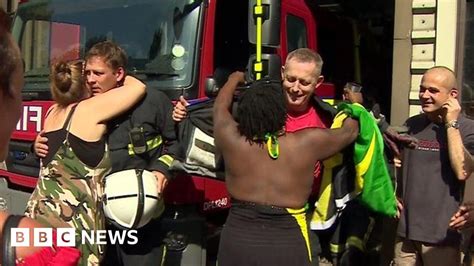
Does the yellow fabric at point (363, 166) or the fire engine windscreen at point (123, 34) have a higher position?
the fire engine windscreen at point (123, 34)

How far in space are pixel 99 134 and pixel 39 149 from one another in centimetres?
42

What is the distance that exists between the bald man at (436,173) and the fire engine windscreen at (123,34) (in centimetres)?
154

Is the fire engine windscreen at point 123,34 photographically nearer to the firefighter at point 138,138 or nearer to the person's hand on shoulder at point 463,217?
the firefighter at point 138,138

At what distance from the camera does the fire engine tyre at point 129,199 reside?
11.6 feet

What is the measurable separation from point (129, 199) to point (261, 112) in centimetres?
95

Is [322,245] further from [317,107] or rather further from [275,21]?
[275,21]

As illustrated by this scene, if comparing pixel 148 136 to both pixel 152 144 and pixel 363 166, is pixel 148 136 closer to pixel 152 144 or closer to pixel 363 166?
pixel 152 144

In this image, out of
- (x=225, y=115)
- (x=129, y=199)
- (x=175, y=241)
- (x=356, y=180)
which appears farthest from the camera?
(x=175, y=241)

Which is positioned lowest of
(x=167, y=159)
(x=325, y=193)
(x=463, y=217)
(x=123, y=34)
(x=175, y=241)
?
(x=175, y=241)

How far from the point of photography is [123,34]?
4613 mm

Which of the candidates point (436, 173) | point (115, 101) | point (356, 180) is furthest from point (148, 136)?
point (436, 173)

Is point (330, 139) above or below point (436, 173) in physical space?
above

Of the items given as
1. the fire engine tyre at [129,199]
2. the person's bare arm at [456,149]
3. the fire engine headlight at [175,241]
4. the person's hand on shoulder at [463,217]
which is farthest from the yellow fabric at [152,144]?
the person's hand on shoulder at [463,217]

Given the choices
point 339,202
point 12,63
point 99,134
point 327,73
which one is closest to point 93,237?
point 99,134
